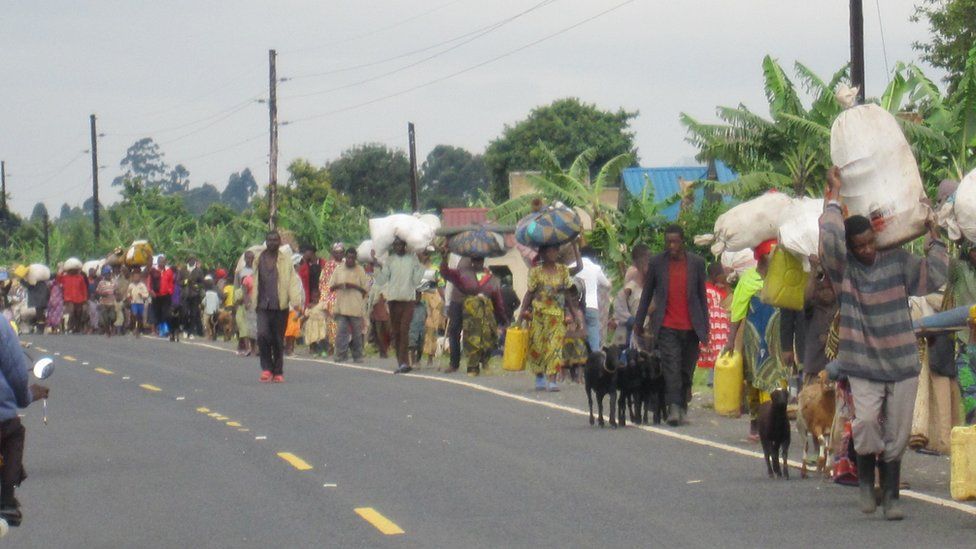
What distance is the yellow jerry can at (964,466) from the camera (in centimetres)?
914

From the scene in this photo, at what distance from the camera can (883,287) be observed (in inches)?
402

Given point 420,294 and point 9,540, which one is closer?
point 9,540

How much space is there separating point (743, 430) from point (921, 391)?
3726 millimetres

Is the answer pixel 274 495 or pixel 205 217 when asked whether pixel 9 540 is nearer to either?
pixel 274 495

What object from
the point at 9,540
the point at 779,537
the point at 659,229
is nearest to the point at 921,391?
the point at 779,537

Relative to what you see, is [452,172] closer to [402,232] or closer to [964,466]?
[402,232]

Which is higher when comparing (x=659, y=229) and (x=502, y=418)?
(x=659, y=229)

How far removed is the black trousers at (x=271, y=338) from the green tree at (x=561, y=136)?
5658 cm

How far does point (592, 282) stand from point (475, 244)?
7.97 feet

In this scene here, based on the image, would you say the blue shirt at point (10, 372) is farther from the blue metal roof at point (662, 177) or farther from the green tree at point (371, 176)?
the green tree at point (371, 176)

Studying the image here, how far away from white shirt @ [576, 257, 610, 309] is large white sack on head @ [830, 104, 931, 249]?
10.2m

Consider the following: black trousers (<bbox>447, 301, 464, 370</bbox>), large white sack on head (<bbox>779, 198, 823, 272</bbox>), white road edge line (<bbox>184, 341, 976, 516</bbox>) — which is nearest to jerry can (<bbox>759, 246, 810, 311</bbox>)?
large white sack on head (<bbox>779, 198, 823, 272</bbox>)

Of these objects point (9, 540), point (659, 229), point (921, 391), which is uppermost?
point (659, 229)

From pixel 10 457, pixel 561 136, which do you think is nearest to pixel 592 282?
pixel 10 457
